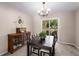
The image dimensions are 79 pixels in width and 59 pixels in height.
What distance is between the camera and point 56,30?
1.99 metres

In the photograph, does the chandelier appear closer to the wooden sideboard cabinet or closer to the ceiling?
the ceiling

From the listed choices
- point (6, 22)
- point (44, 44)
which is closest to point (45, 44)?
point (44, 44)

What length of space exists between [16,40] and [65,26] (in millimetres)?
984

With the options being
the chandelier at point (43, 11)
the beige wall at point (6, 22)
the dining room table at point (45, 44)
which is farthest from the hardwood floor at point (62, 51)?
the chandelier at point (43, 11)

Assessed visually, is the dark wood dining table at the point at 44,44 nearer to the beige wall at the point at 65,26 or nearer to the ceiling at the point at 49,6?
the beige wall at the point at 65,26

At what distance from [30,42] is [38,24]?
379mm

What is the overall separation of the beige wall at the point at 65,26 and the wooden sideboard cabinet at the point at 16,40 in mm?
241

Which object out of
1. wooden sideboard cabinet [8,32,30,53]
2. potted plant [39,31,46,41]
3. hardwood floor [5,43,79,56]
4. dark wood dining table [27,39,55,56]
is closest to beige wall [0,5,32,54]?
wooden sideboard cabinet [8,32,30,53]

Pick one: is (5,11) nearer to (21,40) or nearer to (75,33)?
(21,40)

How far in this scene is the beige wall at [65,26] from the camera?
1948 mm

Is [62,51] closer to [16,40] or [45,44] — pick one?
[45,44]

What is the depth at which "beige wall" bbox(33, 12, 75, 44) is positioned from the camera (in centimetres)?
195

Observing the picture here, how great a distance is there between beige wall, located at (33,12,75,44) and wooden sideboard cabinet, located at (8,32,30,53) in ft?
0.79

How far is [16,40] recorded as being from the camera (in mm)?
2020
